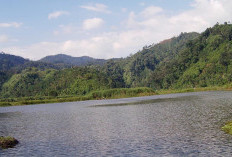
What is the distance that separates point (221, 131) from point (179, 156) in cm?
1482

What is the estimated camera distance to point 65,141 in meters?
44.2

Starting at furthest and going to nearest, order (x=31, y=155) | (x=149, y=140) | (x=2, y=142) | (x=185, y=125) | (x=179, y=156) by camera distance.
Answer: (x=185, y=125), (x=2, y=142), (x=149, y=140), (x=31, y=155), (x=179, y=156)

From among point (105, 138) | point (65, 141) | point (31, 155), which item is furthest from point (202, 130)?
point (31, 155)

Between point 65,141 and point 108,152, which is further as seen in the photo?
point 65,141

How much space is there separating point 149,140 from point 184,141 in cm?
498

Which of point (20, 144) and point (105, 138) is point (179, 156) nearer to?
point (105, 138)

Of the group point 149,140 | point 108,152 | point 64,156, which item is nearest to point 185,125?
point 149,140

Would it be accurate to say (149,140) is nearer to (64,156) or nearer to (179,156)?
(179,156)

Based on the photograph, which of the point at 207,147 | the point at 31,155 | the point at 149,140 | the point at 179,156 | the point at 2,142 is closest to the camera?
the point at 179,156

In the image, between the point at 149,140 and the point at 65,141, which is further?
the point at 65,141

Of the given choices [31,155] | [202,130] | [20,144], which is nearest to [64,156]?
[31,155]

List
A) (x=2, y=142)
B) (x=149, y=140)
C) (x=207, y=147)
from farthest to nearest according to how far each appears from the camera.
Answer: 1. (x=2, y=142)
2. (x=149, y=140)
3. (x=207, y=147)

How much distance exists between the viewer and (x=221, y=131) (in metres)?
41.8

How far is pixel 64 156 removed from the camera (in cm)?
3422
